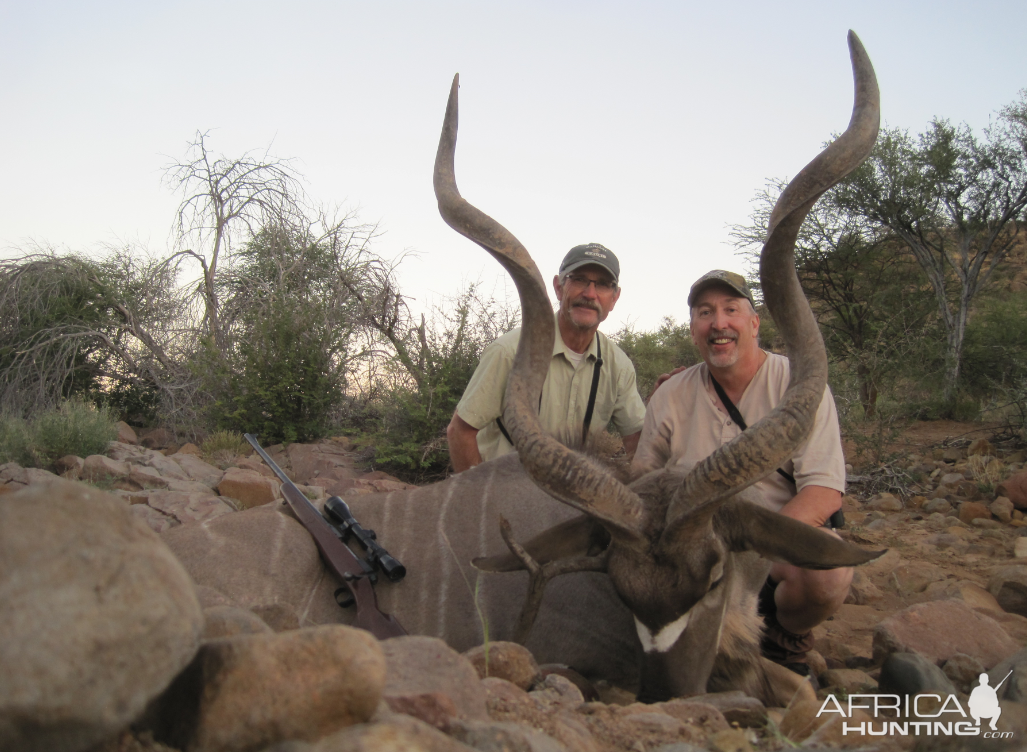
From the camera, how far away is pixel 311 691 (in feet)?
3.91

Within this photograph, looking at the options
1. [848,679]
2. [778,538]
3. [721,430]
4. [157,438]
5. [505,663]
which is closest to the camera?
[505,663]

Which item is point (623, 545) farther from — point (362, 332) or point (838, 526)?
point (362, 332)

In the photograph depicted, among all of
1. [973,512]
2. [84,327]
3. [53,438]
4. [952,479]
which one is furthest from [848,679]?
[84,327]

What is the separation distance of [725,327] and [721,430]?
0.50 meters

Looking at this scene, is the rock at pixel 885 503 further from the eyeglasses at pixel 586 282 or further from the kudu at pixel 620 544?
the kudu at pixel 620 544

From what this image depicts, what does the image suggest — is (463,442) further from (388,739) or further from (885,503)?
(885,503)

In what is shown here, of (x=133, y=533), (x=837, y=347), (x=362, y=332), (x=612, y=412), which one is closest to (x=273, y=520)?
(x=612, y=412)

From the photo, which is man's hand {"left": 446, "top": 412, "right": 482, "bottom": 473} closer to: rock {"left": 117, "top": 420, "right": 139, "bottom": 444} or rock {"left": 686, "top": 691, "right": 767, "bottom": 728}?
rock {"left": 686, "top": 691, "right": 767, "bottom": 728}

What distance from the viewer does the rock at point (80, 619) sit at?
98 centimetres

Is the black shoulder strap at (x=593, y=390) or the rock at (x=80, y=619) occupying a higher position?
the black shoulder strap at (x=593, y=390)

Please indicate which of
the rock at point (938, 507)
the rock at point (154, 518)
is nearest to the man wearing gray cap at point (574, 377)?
the rock at point (154, 518)

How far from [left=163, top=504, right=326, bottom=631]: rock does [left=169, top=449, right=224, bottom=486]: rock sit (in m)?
2.49

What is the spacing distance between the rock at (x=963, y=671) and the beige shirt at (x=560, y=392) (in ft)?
7.17

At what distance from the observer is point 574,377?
4.80 m
